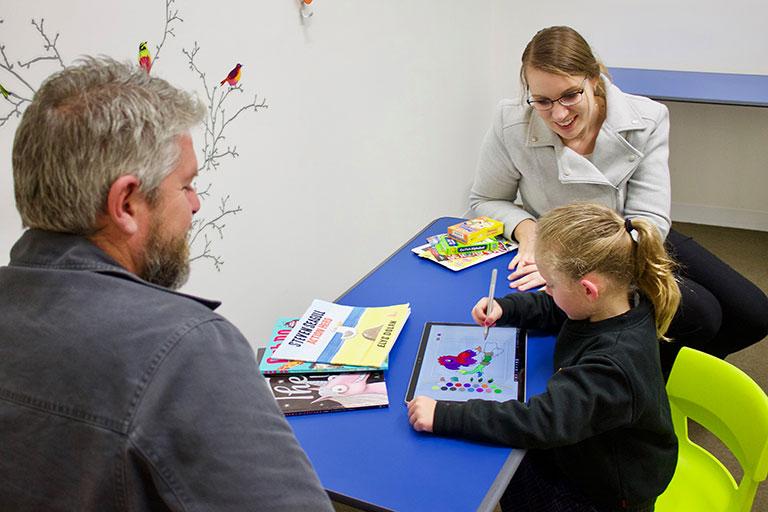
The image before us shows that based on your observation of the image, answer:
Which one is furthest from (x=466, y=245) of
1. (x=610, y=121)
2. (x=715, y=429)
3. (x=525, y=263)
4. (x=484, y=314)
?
(x=715, y=429)

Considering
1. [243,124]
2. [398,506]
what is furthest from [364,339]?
[243,124]

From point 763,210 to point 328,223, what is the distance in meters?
2.58

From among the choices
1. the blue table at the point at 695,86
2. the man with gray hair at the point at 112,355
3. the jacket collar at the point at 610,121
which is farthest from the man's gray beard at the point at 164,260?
the blue table at the point at 695,86

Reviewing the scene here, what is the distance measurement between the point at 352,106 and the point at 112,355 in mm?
2096

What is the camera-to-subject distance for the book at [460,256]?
6.11 feet

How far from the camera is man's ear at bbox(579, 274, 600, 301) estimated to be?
4.34ft

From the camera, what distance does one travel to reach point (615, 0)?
356cm

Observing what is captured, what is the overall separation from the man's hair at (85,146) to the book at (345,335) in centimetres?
67

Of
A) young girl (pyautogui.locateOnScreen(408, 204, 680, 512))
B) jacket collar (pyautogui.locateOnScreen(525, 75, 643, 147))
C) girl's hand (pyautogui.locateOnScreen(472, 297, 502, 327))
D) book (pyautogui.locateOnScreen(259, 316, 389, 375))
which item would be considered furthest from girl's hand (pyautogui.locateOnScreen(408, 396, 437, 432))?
jacket collar (pyautogui.locateOnScreen(525, 75, 643, 147))

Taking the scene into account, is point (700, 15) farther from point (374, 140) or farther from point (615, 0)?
point (374, 140)

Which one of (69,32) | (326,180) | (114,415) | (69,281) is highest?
(69,32)

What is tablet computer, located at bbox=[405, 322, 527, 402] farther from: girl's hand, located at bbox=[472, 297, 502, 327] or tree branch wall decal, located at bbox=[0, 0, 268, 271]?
tree branch wall decal, located at bbox=[0, 0, 268, 271]

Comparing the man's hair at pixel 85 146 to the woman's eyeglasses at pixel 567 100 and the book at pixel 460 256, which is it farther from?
the woman's eyeglasses at pixel 567 100

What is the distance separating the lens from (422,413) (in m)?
1.24
